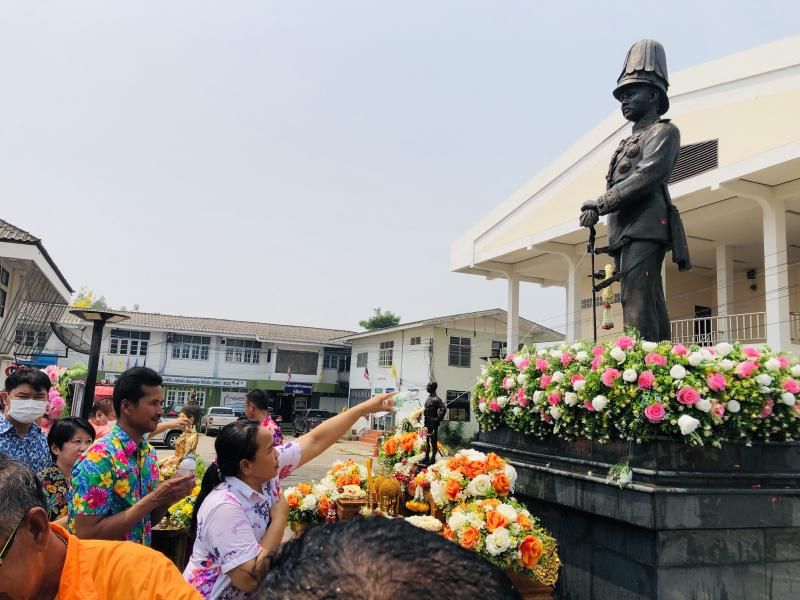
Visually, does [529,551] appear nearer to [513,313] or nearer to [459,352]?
[513,313]

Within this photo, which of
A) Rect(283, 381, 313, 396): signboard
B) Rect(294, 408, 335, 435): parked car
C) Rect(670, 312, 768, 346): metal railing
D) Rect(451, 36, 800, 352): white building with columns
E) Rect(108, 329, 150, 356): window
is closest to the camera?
Rect(451, 36, 800, 352): white building with columns

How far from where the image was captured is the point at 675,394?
3.63m

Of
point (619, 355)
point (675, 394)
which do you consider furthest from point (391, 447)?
point (675, 394)

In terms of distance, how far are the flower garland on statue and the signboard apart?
3308 centimetres

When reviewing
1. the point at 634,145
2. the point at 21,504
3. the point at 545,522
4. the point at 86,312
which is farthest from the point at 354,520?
the point at 86,312

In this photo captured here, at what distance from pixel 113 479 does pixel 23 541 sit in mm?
1212

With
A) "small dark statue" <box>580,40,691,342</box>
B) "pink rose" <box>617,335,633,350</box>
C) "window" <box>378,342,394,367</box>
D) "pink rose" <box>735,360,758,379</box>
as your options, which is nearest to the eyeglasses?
"pink rose" <box>617,335,633,350</box>

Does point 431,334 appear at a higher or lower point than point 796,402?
higher

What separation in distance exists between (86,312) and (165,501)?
6.99 metres

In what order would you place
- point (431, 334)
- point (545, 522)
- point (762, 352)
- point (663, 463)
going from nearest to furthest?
point (663, 463)
point (762, 352)
point (545, 522)
point (431, 334)

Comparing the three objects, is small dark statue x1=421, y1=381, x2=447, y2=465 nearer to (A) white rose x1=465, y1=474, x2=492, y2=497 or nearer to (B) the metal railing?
(A) white rose x1=465, y1=474, x2=492, y2=497

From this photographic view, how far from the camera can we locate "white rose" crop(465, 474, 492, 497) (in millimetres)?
3951

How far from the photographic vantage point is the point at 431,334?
29.5 metres

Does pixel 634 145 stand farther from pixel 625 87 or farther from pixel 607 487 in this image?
pixel 607 487
